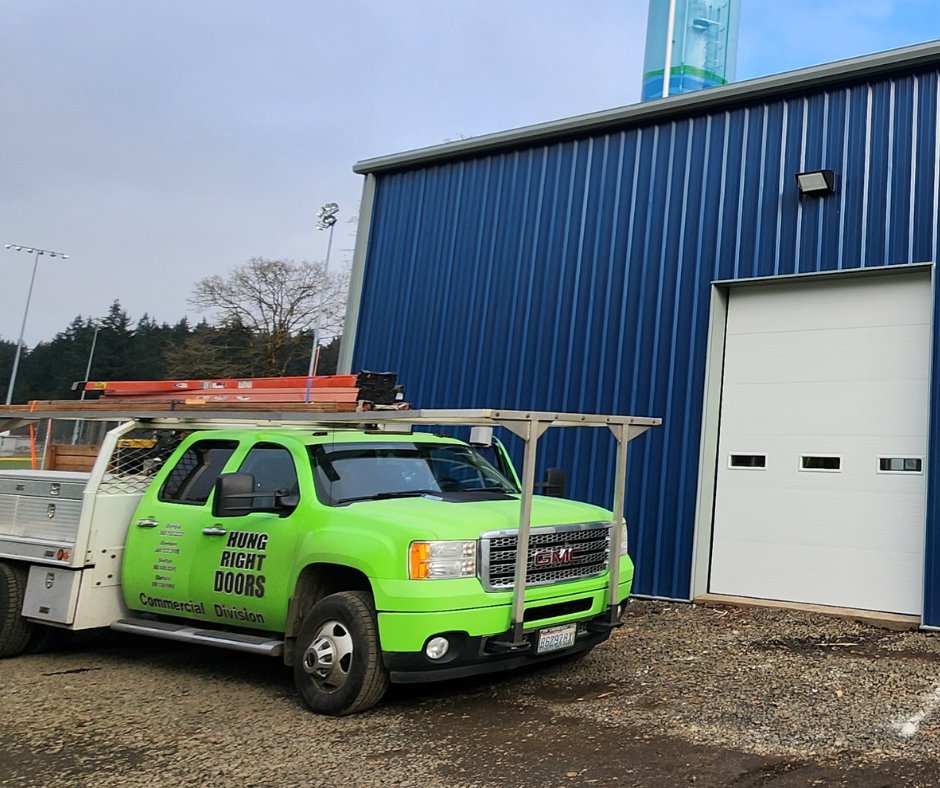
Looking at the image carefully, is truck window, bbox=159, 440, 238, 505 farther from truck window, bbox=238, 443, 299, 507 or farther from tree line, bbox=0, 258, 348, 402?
tree line, bbox=0, 258, 348, 402

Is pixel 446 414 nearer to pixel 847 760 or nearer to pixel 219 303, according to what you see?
pixel 847 760

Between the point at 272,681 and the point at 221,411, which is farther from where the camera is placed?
the point at 221,411

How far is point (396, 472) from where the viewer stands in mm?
6535

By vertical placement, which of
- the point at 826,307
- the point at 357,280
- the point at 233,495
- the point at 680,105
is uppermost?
the point at 680,105

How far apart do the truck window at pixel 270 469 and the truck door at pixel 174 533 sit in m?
0.30

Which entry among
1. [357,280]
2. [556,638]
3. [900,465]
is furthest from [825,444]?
[357,280]

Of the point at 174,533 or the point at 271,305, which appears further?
the point at 271,305

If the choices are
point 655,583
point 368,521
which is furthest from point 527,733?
point 655,583

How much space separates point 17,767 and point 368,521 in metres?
2.35

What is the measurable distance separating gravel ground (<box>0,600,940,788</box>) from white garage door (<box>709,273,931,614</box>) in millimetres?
1545

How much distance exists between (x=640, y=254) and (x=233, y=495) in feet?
22.2

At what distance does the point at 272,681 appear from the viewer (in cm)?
663

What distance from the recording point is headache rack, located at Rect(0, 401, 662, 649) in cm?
552

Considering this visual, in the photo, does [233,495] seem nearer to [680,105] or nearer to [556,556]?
[556,556]
